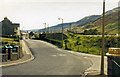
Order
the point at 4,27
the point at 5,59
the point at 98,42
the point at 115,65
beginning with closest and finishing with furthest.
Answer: the point at 115,65 < the point at 5,59 < the point at 98,42 < the point at 4,27

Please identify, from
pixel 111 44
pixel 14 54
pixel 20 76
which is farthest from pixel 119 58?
pixel 111 44

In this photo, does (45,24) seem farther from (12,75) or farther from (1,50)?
(12,75)

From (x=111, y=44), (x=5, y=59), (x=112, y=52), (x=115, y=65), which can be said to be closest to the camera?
(x=115, y=65)

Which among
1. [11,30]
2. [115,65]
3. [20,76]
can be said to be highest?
[11,30]

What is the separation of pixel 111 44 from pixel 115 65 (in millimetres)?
28146

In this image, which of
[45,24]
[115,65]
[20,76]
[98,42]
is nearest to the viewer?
[115,65]

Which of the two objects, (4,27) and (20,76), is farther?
(4,27)

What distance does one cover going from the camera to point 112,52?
1126 centimetres

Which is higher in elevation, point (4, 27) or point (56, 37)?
point (4, 27)

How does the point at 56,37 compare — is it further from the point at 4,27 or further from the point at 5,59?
the point at 5,59

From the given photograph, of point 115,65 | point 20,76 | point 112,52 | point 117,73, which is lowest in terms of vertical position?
point 20,76

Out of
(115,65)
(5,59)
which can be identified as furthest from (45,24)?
(115,65)

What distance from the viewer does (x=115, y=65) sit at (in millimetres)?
10055

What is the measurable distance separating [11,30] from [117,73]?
5900 centimetres
